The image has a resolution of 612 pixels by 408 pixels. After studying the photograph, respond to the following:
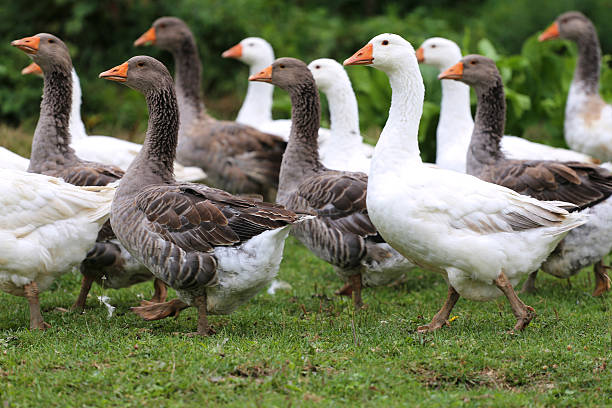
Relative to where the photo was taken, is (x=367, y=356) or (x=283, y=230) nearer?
(x=367, y=356)

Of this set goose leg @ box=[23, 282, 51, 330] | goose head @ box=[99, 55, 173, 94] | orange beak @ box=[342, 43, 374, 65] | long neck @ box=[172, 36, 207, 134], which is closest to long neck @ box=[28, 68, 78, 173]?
goose head @ box=[99, 55, 173, 94]

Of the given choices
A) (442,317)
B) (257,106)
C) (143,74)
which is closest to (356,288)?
(442,317)

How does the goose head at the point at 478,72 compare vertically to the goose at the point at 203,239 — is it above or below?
above

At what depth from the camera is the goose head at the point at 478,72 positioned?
8.30m

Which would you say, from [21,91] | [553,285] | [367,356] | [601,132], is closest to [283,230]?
[367,356]

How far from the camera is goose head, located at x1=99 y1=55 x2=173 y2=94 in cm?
679

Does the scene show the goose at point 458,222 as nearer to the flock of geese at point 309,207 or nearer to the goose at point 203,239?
the flock of geese at point 309,207

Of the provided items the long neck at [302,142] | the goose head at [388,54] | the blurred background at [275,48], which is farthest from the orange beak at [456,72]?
the blurred background at [275,48]

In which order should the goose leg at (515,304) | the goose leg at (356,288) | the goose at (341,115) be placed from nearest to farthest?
the goose leg at (515,304), the goose leg at (356,288), the goose at (341,115)

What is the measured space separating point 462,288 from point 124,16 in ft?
39.9

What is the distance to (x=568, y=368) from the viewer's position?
5.24 meters

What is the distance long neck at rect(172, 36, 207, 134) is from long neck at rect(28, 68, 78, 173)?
3.15 m

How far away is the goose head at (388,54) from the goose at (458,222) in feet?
1.40

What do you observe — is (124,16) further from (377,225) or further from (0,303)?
(377,225)
